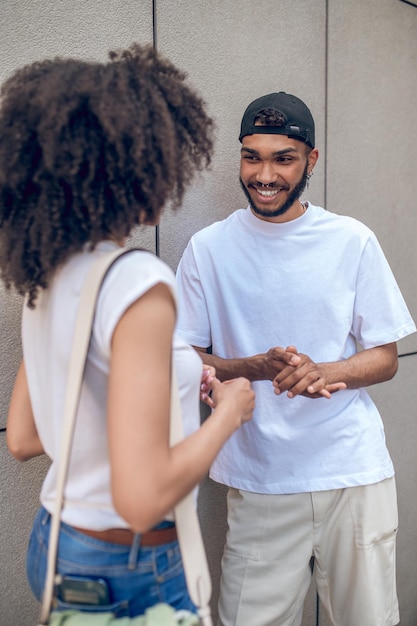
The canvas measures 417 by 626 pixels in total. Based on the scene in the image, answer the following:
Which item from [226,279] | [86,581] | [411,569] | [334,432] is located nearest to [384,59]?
[226,279]

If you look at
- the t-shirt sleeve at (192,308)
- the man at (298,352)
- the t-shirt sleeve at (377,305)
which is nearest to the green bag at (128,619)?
the man at (298,352)

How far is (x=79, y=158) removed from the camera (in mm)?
1227

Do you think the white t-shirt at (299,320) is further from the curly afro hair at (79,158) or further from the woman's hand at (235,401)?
the curly afro hair at (79,158)

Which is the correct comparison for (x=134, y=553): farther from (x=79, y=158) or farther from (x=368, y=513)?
(x=368, y=513)

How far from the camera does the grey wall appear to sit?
2.21 m

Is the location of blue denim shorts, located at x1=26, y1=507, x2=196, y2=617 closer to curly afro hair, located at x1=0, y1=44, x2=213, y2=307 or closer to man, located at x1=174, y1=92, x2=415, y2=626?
curly afro hair, located at x1=0, y1=44, x2=213, y2=307

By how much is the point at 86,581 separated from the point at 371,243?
1.53 m

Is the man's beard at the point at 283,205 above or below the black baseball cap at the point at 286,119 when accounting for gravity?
below

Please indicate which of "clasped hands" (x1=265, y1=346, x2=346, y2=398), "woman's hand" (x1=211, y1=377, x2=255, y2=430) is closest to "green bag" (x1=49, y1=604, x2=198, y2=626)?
"woman's hand" (x1=211, y1=377, x2=255, y2=430)

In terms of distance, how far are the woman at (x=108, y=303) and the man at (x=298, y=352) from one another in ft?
3.20

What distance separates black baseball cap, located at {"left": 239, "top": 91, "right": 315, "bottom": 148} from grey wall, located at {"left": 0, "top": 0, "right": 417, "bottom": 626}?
1.04 feet

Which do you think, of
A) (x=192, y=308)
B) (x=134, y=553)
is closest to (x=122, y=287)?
(x=134, y=553)

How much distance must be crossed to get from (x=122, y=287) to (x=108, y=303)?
36 mm

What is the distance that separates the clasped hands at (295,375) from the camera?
211 cm
